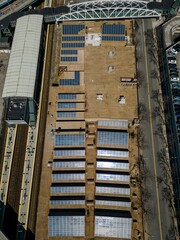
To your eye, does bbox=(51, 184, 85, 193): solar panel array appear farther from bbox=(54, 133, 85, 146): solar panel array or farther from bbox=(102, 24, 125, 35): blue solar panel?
bbox=(102, 24, 125, 35): blue solar panel

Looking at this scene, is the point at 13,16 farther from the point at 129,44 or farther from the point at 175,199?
the point at 175,199

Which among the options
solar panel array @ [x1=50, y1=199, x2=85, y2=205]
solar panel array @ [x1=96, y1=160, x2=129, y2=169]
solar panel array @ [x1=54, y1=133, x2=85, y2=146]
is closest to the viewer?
solar panel array @ [x1=50, y1=199, x2=85, y2=205]

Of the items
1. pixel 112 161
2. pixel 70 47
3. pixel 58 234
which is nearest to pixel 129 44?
pixel 70 47

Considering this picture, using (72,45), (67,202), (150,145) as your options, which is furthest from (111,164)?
(72,45)

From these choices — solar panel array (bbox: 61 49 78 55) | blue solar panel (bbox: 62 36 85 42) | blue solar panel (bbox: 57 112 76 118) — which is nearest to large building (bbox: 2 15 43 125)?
blue solar panel (bbox: 57 112 76 118)

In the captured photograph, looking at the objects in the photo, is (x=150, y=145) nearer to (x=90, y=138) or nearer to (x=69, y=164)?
(x=90, y=138)

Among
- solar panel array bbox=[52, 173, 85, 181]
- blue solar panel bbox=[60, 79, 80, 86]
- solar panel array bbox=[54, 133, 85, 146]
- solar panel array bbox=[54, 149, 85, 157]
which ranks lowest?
solar panel array bbox=[52, 173, 85, 181]
